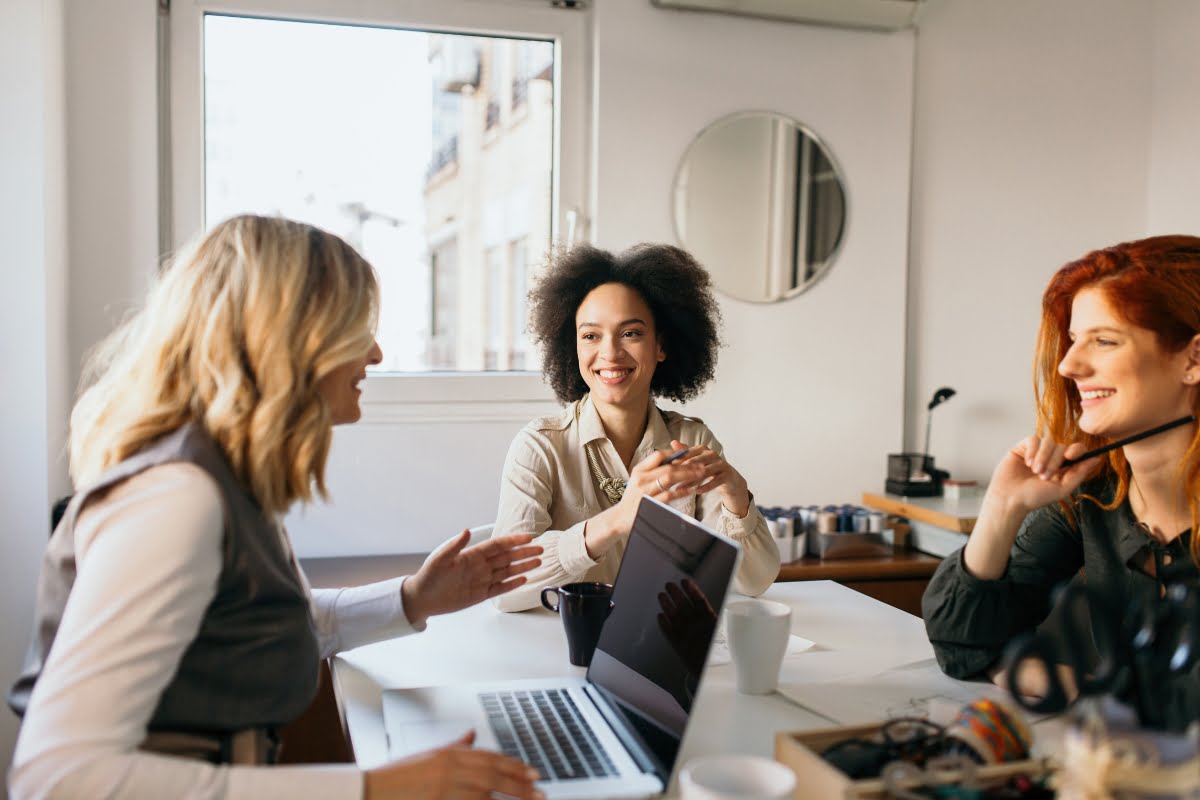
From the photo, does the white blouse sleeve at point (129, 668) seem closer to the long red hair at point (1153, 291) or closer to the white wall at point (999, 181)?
the long red hair at point (1153, 291)

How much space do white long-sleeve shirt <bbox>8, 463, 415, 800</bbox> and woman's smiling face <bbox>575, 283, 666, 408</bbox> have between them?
47.5 inches

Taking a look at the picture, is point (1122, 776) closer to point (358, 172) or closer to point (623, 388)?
point (623, 388)

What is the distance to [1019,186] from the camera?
3393mm

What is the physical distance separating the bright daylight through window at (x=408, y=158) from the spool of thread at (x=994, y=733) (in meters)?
2.21

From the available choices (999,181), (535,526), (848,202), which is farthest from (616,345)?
(999,181)

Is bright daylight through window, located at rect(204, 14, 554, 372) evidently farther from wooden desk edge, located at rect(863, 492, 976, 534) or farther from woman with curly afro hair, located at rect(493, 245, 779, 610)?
wooden desk edge, located at rect(863, 492, 976, 534)

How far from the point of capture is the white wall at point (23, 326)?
2.20m

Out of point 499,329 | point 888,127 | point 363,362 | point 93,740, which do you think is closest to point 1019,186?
point 888,127

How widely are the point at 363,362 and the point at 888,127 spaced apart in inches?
97.8

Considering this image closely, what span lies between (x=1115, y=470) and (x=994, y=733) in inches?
27.8

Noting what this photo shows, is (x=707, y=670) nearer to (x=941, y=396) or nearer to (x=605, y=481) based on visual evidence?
(x=605, y=481)

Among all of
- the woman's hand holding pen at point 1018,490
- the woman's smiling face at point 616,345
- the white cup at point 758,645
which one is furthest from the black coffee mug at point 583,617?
the woman's smiling face at point 616,345

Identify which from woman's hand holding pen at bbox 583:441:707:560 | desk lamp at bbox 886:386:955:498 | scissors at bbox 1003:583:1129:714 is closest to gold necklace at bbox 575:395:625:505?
woman's hand holding pen at bbox 583:441:707:560

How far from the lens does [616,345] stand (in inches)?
84.0
